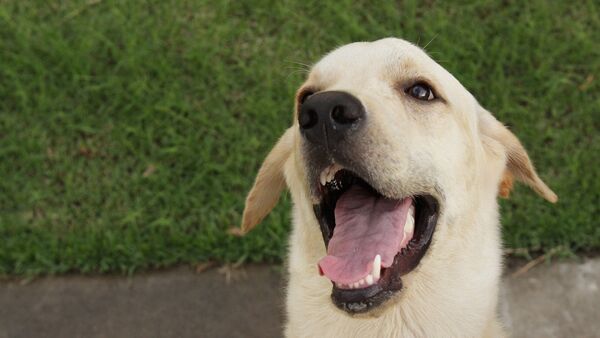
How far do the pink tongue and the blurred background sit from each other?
1.51 metres

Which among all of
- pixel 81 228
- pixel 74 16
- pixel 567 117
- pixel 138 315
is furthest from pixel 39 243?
pixel 567 117

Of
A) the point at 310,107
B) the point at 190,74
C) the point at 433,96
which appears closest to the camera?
the point at 310,107

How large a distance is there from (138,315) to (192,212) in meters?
0.69

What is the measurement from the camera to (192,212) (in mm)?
3963

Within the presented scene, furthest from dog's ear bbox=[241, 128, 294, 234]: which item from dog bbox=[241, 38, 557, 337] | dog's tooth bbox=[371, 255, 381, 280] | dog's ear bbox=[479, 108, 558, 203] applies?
dog's ear bbox=[479, 108, 558, 203]

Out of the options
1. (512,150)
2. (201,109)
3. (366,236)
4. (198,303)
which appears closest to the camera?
(366,236)

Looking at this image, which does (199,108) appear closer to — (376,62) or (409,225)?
(376,62)

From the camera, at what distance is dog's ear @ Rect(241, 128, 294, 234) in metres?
2.76

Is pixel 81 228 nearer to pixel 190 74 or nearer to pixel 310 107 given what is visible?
pixel 190 74

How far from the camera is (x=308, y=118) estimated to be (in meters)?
2.08

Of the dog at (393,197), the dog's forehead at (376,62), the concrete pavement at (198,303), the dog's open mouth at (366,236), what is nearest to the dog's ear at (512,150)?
the dog at (393,197)

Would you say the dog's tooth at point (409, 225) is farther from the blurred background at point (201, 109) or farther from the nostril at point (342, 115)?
the blurred background at point (201, 109)

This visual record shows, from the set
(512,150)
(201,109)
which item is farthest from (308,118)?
(201,109)

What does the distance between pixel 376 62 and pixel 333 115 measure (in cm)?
49
